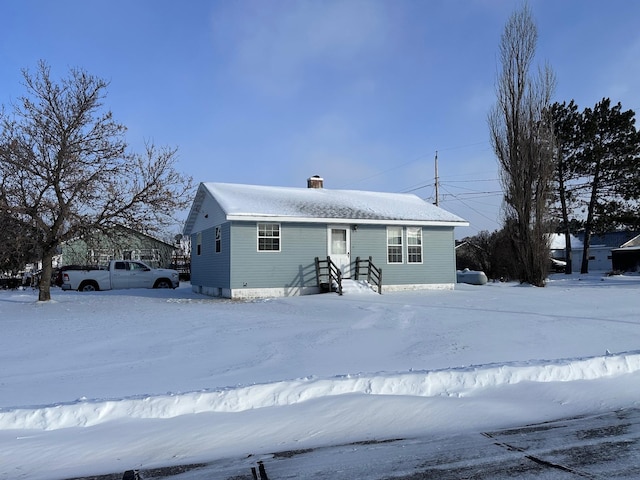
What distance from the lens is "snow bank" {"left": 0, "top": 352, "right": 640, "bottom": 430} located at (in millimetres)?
5196

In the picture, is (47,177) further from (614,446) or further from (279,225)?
(614,446)

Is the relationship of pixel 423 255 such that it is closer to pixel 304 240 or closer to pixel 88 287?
pixel 304 240

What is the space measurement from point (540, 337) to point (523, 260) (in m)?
15.8

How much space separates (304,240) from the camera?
18.7 meters

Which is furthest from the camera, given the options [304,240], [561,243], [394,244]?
[561,243]

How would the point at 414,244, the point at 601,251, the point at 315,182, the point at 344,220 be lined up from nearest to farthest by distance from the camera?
the point at 344,220 < the point at 414,244 < the point at 315,182 < the point at 601,251

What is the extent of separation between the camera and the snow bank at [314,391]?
5.20 meters

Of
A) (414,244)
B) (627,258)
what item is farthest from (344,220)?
(627,258)

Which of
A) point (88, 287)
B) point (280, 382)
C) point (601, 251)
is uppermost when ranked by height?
point (601, 251)

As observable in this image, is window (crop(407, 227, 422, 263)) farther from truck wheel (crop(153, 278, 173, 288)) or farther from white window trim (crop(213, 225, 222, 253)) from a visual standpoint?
truck wheel (crop(153, 278, 173, 288))

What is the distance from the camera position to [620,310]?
13.2 metres

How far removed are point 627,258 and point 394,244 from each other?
3597cm

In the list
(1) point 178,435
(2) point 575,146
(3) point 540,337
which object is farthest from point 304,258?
(2) point 575,146

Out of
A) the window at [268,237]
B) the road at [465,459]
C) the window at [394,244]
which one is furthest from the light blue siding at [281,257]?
the road at [465,459]
